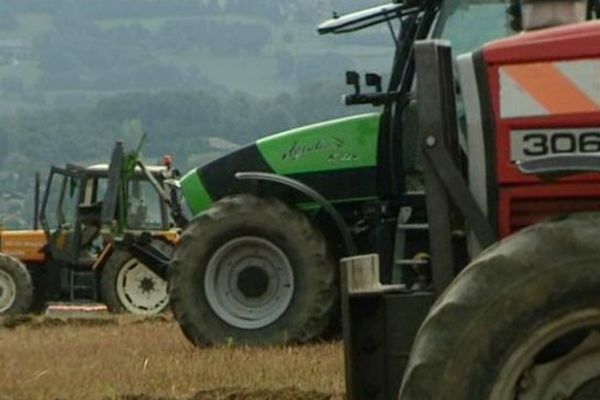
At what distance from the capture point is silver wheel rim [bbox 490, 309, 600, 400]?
599 cm

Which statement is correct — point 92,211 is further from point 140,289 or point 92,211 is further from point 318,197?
point 318,197

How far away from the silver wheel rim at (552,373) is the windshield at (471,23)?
6.57 meters

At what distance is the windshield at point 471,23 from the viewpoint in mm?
12656

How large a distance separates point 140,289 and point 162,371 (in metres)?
15.4

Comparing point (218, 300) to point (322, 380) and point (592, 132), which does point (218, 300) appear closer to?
point (322, 380)

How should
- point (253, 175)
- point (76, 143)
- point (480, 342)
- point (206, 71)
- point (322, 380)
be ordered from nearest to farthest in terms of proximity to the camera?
point (480, 342)
point (322, 380)
point (253, 175)
point (76, 143)
point (206, 71)

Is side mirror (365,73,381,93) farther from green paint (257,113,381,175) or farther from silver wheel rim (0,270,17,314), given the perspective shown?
silver wheel rim (0,270,17,314)

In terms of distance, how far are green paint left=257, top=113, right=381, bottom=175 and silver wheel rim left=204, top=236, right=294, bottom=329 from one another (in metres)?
0.59

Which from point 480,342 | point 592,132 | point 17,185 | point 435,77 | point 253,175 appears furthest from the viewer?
point 17,185

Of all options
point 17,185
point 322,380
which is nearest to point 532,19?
point 322,380

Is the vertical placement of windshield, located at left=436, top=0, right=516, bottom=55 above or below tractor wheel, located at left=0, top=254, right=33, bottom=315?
above

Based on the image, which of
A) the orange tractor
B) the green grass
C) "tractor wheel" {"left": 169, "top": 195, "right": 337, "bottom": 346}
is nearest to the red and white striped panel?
"tractor wheel" {"left": 169, "top": 195, "right": 337, "bottom": 346}

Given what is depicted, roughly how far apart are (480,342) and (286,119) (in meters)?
82.8

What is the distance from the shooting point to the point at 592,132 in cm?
638
